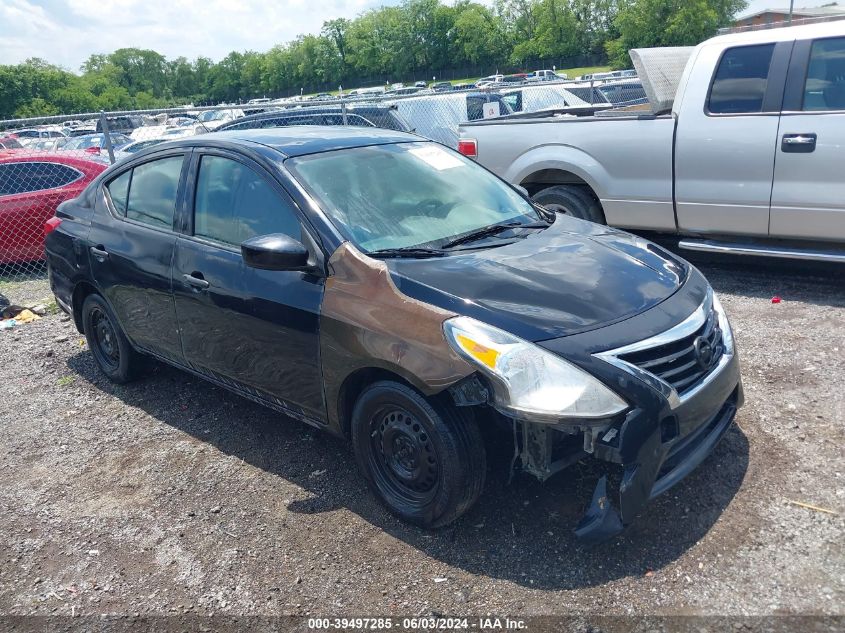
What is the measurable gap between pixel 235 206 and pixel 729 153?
160 inches

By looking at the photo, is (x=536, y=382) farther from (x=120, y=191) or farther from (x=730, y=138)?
(x=730, y=138)

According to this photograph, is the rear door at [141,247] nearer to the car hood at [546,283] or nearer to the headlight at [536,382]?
the car hood at [546,283]

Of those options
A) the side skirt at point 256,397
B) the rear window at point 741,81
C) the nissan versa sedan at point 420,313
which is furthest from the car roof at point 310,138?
the rear window at point 741,81

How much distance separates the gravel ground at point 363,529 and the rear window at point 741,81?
2203mm

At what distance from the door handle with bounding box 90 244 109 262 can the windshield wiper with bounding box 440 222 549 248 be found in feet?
8.15

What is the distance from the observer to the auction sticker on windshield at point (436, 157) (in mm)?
4254

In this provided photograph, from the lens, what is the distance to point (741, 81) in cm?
587

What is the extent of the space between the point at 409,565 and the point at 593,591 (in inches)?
30.0

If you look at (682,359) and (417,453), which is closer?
(682,359)

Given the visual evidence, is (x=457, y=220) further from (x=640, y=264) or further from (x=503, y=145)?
(x=503, y=145)

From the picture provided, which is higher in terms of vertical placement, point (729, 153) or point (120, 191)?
point (120, 191)

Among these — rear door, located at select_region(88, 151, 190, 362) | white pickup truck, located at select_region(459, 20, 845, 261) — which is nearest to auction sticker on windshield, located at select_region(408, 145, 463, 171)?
rear door, located at select_region(88, 151, 190, 362)

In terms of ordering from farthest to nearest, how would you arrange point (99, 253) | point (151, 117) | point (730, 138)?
point (151, 117), point (730, 138), point (99, 253)

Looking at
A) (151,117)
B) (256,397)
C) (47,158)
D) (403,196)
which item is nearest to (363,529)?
(256,397)
